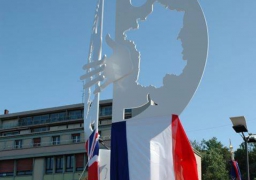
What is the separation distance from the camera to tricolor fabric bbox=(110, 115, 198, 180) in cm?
487

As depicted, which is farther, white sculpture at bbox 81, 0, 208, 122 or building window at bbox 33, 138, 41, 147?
building window at bbox 33, 138, 41, 147

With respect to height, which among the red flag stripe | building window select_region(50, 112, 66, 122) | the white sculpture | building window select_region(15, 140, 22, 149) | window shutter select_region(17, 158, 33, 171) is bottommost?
the red flag stripe

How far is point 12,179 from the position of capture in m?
35.3

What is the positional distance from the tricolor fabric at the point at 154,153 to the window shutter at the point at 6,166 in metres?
31.7

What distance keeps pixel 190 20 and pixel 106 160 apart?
227 centimetres

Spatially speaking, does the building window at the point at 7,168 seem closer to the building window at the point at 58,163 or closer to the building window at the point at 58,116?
the building window at the point at 58,163

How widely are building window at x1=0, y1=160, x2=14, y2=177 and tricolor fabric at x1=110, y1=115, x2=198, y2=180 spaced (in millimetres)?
31714

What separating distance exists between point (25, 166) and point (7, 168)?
206 centimetres

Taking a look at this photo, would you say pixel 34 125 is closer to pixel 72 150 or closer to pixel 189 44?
pixel 72 150

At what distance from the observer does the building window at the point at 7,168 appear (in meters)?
35.2

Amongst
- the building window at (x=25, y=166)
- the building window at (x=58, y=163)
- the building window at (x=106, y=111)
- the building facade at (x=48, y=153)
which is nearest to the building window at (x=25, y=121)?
the building facade at (x=48, y=153)

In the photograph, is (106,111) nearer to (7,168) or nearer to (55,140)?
(55,140)

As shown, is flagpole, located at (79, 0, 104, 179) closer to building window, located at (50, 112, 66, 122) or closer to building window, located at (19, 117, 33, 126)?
building window, located at (50, 112, 66, 122)

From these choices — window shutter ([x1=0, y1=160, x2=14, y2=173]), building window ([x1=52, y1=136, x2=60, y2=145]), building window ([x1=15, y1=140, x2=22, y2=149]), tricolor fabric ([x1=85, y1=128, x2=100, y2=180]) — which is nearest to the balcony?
building window ([x1=15, y1=140, x2=22, y2=149])
